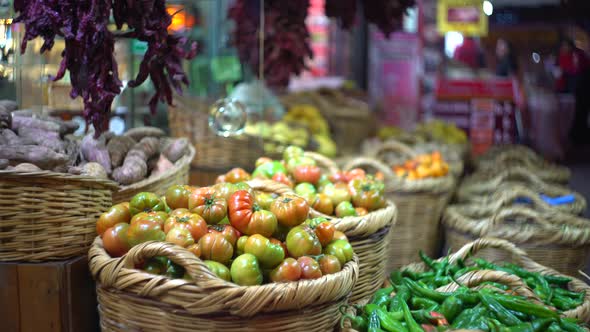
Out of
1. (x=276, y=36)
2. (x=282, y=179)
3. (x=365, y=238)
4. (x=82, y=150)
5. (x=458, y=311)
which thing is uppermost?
(x=276, y=36)

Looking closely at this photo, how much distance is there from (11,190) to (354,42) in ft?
21.4

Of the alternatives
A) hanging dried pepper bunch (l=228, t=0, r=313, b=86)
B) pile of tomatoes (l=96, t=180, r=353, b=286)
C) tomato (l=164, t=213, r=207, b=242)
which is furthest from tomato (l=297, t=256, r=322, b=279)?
hanging dried pepper bunch (l=228, t=0, r=313, b=86)

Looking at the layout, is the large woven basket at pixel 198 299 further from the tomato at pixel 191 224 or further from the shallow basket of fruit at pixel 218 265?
the tomato at pixel 191 224

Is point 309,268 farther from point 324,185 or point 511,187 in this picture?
point 511,187

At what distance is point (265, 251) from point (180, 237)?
0.28 m

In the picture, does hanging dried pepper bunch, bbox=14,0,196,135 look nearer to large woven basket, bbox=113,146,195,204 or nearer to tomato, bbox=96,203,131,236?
large woven basket, bbox=113,146,195,204

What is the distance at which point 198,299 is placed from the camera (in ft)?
5.82

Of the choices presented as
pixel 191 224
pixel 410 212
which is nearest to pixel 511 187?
pixel 410 212

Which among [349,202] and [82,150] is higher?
[82,150]

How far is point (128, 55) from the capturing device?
398 cm

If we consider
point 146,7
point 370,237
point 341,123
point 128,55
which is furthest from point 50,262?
point 341,123

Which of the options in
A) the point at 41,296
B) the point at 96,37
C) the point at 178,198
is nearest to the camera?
the point at 41,296

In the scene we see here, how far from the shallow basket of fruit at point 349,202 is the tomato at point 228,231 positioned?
1.31 feet

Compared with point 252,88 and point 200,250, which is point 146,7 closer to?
point 200,250
